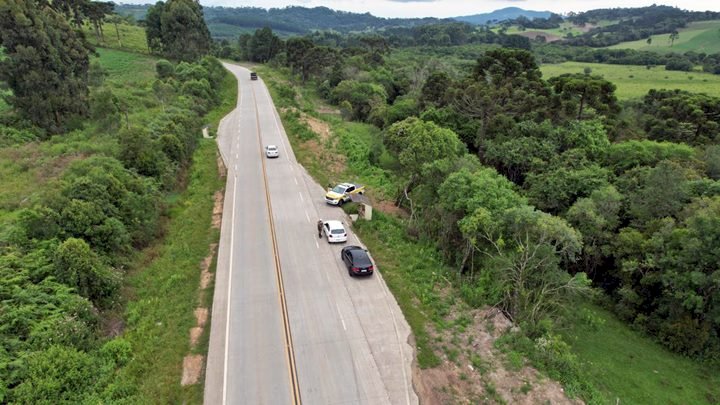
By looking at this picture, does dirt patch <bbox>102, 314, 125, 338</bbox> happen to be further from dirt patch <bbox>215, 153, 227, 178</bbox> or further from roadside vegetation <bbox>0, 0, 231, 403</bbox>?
dirt patch <bbox>215, 153, 227, 178</bbox>

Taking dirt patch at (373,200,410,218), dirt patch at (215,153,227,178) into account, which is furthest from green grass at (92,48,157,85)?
dirt patch at (373,200,410,218)

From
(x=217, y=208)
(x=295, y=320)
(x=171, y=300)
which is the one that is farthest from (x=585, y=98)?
(x=171, y=300)

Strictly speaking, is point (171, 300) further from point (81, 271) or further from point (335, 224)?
point (335, 224)

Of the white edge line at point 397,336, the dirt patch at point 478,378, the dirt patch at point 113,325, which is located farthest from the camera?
the dirt patch at point 113,325

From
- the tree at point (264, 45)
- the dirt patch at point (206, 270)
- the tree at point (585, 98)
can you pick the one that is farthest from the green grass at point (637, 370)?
the tree at point (264, 45)

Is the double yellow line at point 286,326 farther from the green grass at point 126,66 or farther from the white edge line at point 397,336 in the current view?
the green grass at point 126,66

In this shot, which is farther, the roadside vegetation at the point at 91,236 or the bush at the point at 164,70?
the bush at the point at 164,70

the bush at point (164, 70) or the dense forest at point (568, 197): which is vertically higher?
the bush at point (164, 70)

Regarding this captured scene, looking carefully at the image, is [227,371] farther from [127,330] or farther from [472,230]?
[472,230]
